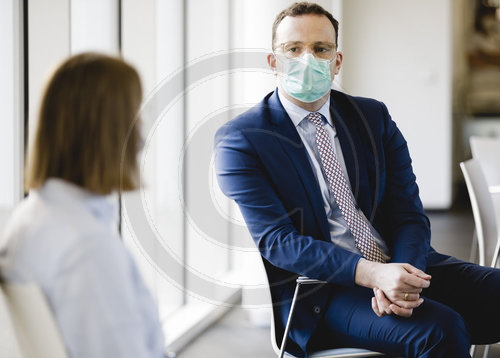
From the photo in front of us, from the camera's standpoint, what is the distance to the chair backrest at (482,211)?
2.31 metres

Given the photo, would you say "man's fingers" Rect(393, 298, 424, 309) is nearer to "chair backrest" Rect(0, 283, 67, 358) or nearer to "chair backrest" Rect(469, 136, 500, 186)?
"chair backrest" Rect(0, 283, 67, 358)

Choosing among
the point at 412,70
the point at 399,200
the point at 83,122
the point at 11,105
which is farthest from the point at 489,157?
the point at 412,70

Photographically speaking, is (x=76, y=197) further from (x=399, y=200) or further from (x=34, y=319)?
(x=399, y=200)

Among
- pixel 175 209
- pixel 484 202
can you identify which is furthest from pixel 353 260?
pixel 175 209

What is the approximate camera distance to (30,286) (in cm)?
86

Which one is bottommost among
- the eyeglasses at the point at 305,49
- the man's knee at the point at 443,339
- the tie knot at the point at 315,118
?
the man's knee at the point at 443,339

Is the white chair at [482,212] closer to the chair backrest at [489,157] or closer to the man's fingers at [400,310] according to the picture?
the chair backrest at [489,157]

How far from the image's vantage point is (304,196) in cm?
165

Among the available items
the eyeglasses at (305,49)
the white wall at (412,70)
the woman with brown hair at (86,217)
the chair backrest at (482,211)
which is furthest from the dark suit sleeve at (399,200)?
the white wall at (412,70)

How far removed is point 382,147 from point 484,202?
756 mm

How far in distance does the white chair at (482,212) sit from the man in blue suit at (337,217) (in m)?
0.58

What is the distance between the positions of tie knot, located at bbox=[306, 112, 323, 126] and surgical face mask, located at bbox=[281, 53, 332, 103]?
0.13 ft

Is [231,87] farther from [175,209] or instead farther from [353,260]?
[353,260]

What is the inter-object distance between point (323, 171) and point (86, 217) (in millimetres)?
932
